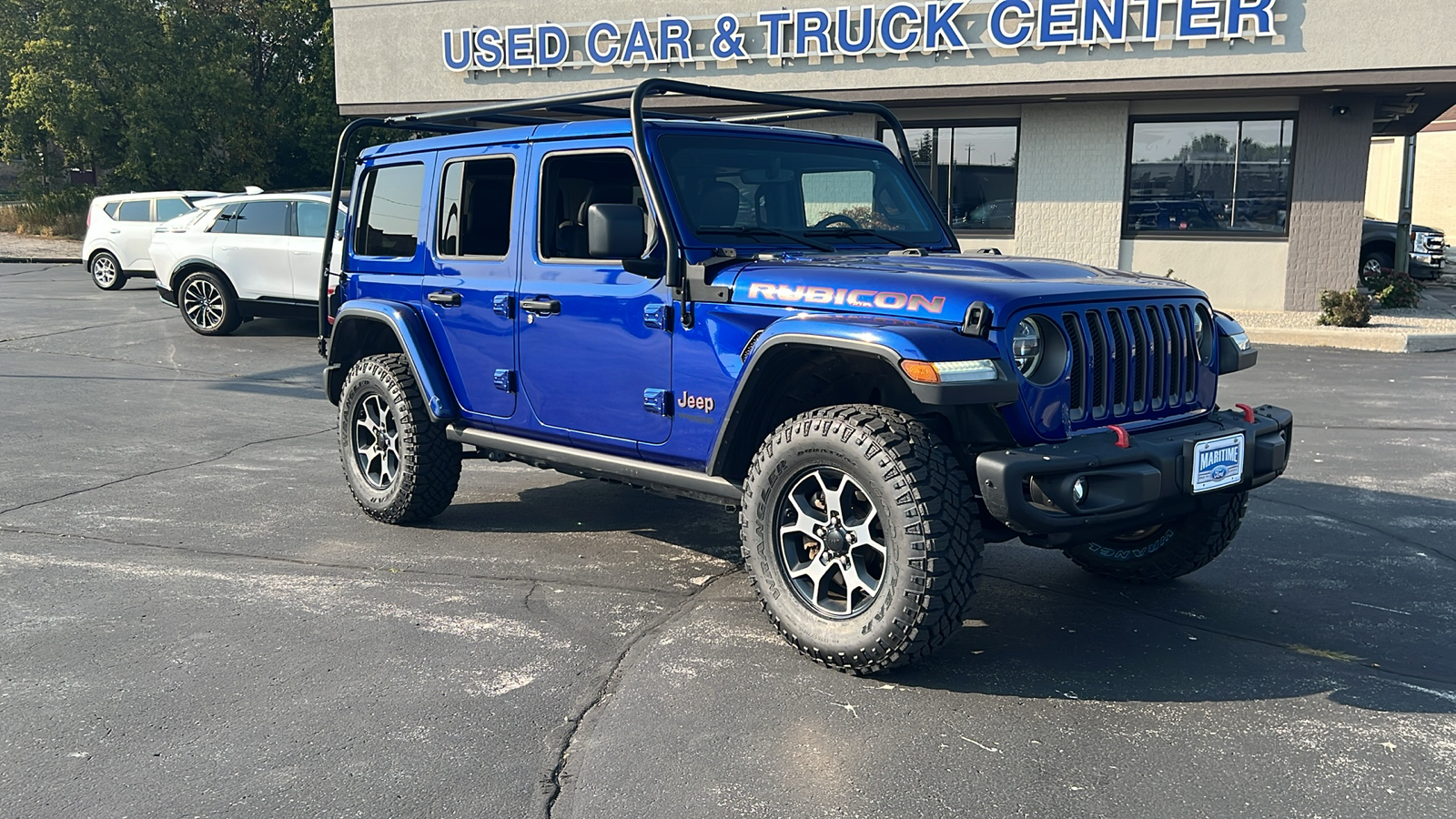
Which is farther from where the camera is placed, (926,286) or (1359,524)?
(1359,524)

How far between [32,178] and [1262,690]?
39310 millimetres

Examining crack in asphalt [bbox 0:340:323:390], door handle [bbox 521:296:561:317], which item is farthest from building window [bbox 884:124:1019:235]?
door handle [bbox 521:296:561:317]

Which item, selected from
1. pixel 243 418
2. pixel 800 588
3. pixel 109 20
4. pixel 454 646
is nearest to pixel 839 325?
pixel 800 588

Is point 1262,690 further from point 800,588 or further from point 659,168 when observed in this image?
point 659,168

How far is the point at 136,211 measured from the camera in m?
19.1

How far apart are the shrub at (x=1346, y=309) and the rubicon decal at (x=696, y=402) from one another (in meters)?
12.6

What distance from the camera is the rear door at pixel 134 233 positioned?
19.0 m

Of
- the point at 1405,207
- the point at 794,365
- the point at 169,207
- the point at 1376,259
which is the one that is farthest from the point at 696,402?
the point at 1376,259

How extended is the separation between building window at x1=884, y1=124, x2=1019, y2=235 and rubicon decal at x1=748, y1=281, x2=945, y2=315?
46.5 ft

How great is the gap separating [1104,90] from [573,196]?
12855 mm

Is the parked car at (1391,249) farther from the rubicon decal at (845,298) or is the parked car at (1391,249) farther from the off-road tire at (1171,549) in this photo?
the rubicon decal at (845,298)

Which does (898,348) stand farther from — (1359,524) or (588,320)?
(1359,524)

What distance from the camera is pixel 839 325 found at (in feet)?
13.8

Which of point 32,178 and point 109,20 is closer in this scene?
point 109,20
